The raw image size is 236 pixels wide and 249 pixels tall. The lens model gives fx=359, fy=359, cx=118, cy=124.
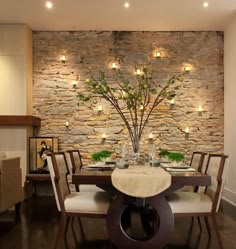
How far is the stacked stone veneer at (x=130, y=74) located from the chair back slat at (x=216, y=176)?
9.82 ft

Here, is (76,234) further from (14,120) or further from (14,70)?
(14,70)

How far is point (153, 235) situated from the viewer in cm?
308

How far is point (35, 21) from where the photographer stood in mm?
6199

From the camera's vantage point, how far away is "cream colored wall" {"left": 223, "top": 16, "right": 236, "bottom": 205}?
6.02 metres

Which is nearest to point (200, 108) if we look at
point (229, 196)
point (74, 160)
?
point (229, 196)

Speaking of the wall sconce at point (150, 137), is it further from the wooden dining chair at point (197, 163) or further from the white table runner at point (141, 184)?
the white table runner at point (141, 184)

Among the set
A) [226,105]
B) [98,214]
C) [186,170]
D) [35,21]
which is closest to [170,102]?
[226,105]

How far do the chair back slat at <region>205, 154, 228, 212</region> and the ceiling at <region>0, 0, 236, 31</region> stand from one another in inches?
109

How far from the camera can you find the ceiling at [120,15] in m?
5.41

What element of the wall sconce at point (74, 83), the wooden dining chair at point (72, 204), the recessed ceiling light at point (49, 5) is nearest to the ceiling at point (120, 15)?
the recessed ceiling light at point (49, 5)

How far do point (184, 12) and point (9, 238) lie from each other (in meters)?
4.22

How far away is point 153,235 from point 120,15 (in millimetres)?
3954

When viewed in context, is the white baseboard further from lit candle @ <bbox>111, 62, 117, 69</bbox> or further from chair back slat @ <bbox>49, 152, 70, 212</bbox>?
chair back slat @ <bbox>49, 152, 70, 212</bbox>

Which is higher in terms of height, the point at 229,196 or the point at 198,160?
the point at 198,160
